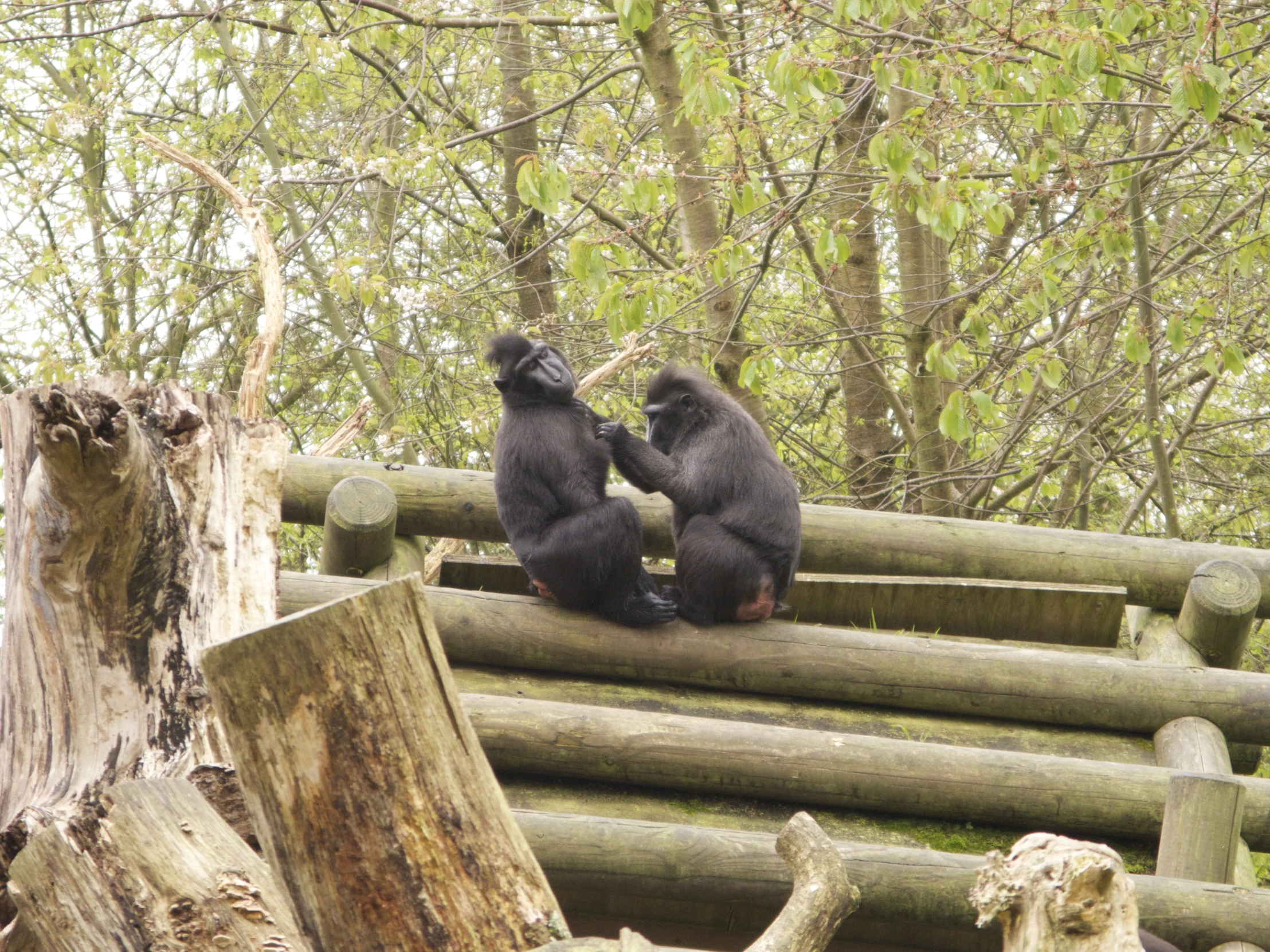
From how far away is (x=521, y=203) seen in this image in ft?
36.0

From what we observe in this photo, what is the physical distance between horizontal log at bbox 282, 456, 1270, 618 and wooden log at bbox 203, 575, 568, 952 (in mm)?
3642

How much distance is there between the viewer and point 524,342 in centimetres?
543

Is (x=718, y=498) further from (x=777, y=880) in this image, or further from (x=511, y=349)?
(x=777, y=880)

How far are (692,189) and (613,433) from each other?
4240 millimetres

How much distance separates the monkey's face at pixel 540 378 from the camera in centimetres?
531

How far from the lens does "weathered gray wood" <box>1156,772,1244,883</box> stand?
12.5ft

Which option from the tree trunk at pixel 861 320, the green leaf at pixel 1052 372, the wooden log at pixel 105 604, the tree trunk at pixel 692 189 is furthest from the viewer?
the tree trunk at pixel 861 320

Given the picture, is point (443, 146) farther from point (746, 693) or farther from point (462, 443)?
point (746, 693)

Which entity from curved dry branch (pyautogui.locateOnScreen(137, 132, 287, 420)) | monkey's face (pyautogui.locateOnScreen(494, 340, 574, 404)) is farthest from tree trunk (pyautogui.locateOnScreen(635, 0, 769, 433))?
curved dry branch (pyautogui.locateOnScreen(137, 132, 287, 420))

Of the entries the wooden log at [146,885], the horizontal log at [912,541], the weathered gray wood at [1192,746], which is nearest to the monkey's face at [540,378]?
the horizontal log at [912,541]

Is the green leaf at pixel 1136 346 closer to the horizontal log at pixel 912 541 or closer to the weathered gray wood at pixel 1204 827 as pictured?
the horizontal log at pixel 912 541

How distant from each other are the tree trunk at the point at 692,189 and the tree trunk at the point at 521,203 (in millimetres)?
1784

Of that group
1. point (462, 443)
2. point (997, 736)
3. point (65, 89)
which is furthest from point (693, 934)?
point (65, 89)

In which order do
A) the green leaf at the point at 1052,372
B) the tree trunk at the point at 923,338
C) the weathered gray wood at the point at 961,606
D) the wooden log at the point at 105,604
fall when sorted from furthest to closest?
1. the tree trunk at the point at 923,338
2. the green leaf at the point at 1052,372
3. the weathered gray wood at the point at 961,606
4. the wooden log at the point at 105,604
